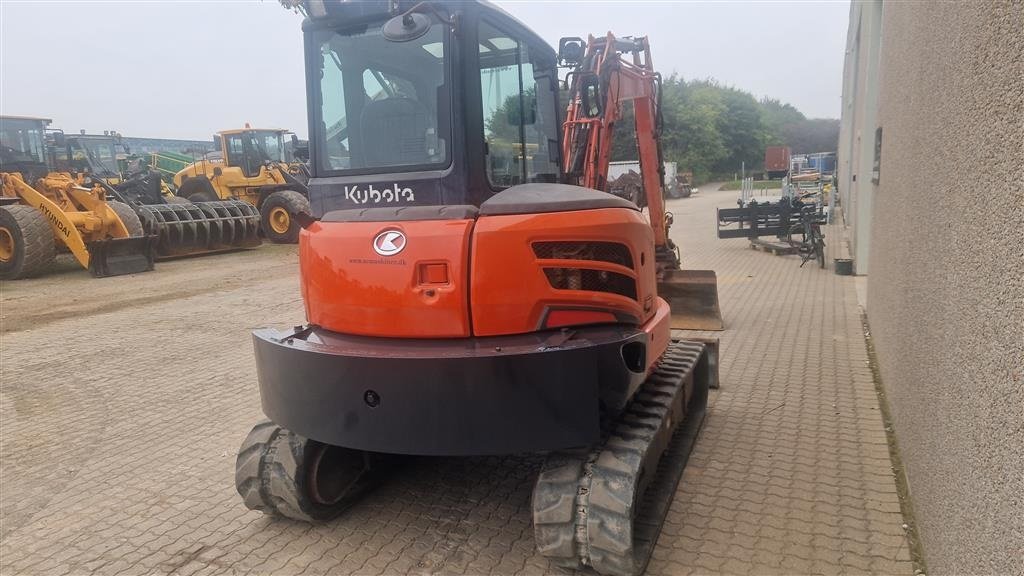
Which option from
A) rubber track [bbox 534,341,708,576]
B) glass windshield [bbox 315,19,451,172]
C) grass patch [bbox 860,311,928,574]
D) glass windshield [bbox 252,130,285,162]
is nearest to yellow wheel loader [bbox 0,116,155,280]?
glass windshield [bbox 252,130,285,162]

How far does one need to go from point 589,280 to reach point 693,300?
4834 millimetres

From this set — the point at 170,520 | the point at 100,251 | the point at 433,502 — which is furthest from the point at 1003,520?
the point at 100,251

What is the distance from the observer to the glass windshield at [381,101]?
10.2ft

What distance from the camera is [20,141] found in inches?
555

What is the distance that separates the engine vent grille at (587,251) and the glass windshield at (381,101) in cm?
63

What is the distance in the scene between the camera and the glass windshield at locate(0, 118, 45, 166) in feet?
45.5

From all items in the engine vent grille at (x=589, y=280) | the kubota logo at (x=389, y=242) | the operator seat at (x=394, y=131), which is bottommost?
the engine vent grille at (x=589, y=280)

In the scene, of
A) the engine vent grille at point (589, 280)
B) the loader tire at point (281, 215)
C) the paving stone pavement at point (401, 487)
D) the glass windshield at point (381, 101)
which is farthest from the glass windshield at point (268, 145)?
the engine vent grille at point (589, 280)

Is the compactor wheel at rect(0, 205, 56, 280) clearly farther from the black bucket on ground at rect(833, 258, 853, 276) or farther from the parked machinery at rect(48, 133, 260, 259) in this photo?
the black bucket on ground at rect(833, 258, 853, 276)

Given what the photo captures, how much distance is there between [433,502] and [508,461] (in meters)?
0.65

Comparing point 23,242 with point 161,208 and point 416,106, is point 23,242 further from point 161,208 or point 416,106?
point 416,106

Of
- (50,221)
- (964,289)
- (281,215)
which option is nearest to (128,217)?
(50,221)

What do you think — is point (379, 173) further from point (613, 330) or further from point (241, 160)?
point (241, 160)

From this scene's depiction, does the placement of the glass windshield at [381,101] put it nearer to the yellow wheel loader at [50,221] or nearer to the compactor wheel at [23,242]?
the yellow wheel loader at [50,221]
